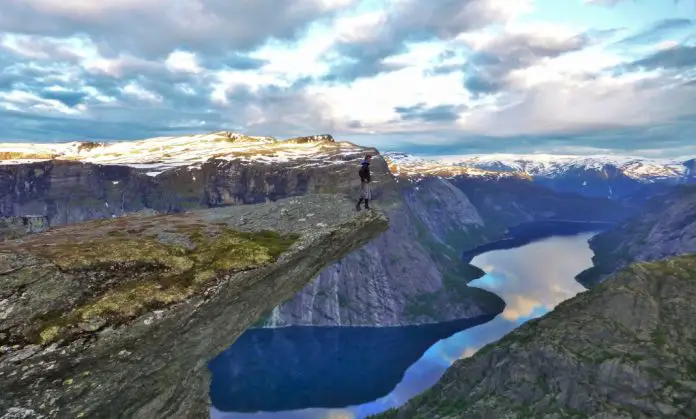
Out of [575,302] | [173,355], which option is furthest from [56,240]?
[575,302]

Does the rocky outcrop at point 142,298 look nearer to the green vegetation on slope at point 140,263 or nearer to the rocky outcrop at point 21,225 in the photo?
the green vegetation on slope at point 140,263

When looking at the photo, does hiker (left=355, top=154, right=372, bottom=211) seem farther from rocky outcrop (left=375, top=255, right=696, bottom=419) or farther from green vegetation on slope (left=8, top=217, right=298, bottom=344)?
rocky outcrop (left=375, top=255, right=696, bottom=419)

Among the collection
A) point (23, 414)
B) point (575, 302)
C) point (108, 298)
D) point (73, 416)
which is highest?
point (108, 298)

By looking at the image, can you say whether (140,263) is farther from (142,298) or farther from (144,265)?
(142,298)

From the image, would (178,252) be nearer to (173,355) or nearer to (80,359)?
(173,355)

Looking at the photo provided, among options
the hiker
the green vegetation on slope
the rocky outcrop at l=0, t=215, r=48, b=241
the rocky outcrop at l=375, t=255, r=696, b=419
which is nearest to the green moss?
the green vegetation on slope

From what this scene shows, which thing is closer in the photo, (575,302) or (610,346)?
(610,346)

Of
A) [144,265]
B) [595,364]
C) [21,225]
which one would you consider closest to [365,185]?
[144,265]

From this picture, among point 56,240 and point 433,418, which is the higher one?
point 56,240
